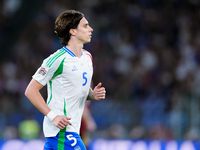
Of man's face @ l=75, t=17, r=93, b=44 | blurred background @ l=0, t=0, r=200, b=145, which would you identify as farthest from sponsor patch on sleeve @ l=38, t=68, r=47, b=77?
blurred background @ l=0, t=0, r=200, b=145

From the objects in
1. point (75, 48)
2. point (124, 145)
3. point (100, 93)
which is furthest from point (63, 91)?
point (124, 145)

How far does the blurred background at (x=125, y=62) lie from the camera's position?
32.4 feet

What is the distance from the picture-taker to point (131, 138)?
992 centimetres

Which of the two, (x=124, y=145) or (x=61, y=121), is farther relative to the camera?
(x=124, y=145)

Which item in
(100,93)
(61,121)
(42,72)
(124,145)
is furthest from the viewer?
(124,145)

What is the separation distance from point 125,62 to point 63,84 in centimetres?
846

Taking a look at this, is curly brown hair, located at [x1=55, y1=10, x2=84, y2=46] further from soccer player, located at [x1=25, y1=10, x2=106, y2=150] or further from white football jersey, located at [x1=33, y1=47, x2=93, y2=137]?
white football jersey, located at [x1=33, y1=47, x2=93, y2=137]

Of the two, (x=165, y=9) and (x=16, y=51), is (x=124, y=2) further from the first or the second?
(x=16, y=51)

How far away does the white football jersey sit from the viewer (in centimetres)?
409

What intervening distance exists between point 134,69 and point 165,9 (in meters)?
3.14

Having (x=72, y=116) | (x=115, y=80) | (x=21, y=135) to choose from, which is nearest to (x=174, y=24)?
(x=115, y=80)

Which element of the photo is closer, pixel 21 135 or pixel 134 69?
pixel 21 135

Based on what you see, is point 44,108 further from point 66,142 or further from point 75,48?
point 75,48

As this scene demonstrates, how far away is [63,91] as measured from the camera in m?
4.14
